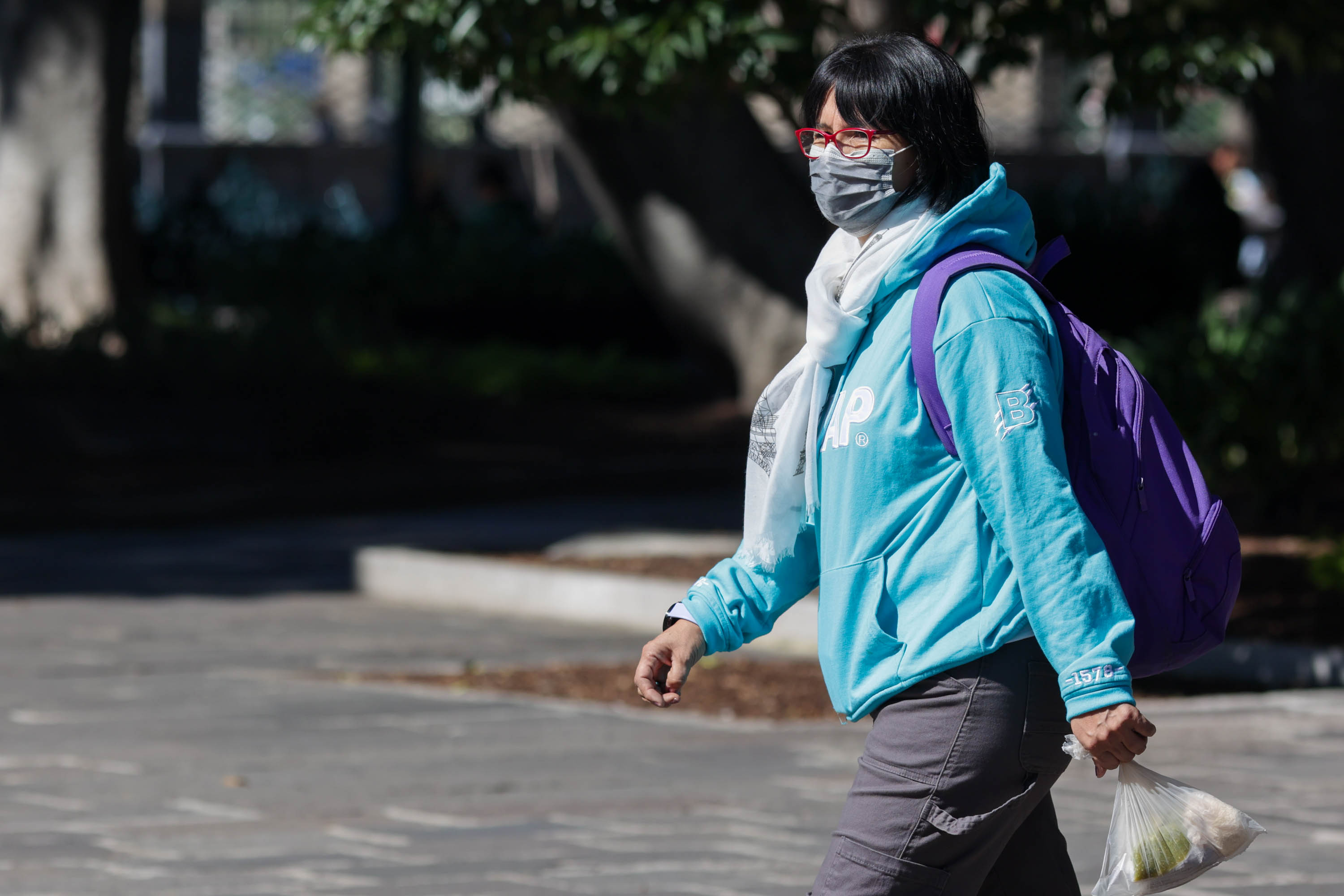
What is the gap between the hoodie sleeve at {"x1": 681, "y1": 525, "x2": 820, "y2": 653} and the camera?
3.50 meters

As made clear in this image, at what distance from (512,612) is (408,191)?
13676 millimetres

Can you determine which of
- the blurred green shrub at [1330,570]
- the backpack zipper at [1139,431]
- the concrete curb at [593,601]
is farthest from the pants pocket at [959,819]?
the blurred green shrub at [1330,570]

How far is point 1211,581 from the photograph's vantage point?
3180 mm

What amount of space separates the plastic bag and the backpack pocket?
22cm

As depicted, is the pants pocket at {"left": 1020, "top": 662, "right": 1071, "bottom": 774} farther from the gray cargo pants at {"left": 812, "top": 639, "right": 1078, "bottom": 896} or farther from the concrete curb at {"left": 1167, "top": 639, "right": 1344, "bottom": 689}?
the concrete curb at {"left": 1167, "top": 639, "right": 1344, "bottom": 689}

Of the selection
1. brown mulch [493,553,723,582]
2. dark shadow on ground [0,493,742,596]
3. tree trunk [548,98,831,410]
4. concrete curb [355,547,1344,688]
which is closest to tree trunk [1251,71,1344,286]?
tree trunk [548,98,831,410]

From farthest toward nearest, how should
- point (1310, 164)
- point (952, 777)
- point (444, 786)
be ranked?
point (1310, 164), point (444, 786), point (952, 777)

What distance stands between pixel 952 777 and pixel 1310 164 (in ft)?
41.0

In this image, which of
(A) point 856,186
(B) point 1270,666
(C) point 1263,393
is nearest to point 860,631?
(A) point 856,186

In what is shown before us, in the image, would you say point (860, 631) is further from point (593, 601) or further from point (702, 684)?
point (593, 601)

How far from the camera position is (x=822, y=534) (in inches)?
133

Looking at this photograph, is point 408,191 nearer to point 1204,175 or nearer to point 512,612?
point 1204,175

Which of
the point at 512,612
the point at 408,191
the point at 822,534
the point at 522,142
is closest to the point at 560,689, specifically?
the point at 512,612

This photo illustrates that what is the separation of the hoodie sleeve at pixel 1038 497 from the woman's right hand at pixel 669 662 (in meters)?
0.55
